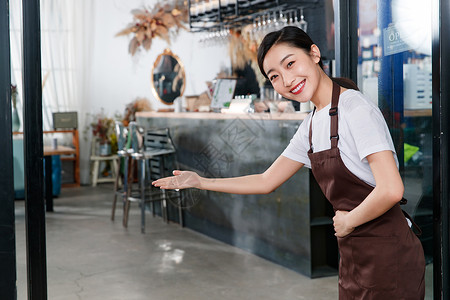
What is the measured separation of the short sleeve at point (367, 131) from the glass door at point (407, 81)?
68 centimetres

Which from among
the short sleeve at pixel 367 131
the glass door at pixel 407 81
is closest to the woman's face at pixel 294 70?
the short sleeve at pixel 367 131

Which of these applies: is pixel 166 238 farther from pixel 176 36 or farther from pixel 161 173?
pixel 176 36

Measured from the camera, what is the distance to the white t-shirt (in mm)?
1512

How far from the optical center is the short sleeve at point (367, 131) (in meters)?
1.50

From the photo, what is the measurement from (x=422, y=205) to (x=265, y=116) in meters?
Answer: 1.99

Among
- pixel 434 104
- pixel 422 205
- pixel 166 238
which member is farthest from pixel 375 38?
pixel 166 238

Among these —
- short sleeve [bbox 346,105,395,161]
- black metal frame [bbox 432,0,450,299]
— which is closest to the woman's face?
short sleeve [bbox 346,105,395,161]

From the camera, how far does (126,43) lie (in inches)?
336

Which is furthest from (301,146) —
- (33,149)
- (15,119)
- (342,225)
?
(15,119)

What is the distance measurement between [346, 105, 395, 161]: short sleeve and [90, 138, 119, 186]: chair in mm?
6716

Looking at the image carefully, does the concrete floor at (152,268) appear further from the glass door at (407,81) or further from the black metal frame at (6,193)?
the glass door at (407,81)

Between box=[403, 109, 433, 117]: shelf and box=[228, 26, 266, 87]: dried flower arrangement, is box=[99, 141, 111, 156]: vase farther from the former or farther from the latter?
box=[403, 109, 433, 117]: shelf

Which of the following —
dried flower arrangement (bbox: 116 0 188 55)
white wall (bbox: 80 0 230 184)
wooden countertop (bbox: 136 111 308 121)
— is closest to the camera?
wooden countertop (bbox: 136 111 308 121)

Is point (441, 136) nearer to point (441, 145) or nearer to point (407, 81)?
point (441, 145)
